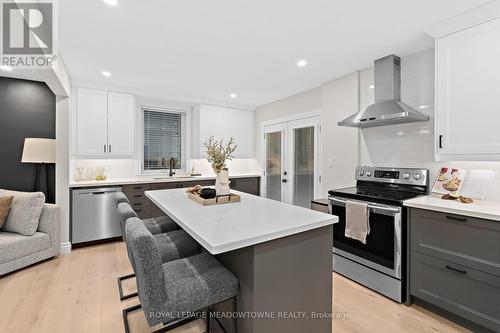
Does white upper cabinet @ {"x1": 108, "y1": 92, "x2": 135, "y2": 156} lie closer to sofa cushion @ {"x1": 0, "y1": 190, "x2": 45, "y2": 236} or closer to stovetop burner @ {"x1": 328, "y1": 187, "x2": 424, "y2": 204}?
sofa cushion @ {"x1": 0, "y1": 190, "x2": 45, "y2": 236}

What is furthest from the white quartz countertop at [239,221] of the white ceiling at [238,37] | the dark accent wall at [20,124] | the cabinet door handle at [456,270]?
the dark accent wall at [20,124]

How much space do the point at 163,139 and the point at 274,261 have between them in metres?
4.19

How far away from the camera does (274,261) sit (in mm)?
1365

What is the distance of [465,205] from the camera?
1.99 meters

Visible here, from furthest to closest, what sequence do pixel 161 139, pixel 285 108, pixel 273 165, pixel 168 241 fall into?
pixel 273 165
pixel 161 139
pixel 285 108
pixel 168 241

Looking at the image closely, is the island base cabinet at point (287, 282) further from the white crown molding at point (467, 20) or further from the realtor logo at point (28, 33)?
the realtor logo at point (28, 33)

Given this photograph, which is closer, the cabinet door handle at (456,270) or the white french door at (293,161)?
the cabinet door handle at (456,270)

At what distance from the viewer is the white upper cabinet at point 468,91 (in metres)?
1.96

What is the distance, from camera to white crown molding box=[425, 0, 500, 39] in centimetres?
190

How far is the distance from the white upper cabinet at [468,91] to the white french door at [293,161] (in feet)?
6.23

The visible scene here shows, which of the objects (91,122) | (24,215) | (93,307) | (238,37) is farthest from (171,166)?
(238,37)

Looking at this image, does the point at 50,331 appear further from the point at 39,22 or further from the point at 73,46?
the point at 73,46

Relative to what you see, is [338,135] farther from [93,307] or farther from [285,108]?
[93,307]

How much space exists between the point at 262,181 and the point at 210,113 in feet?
6.09
